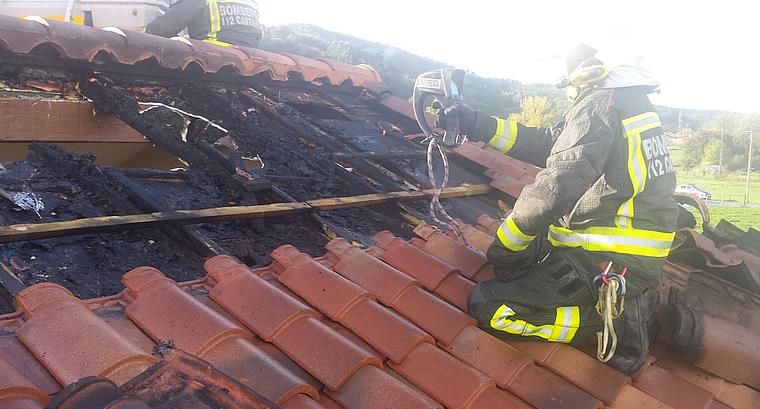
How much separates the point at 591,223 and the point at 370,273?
1124mm

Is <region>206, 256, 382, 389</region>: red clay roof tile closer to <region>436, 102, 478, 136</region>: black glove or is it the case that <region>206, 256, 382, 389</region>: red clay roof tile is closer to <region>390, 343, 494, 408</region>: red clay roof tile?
<region>390, 343, 494, 408</region>: red clay roof tile

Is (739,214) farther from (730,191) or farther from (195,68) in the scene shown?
(195,68)

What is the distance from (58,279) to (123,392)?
3.89 feet

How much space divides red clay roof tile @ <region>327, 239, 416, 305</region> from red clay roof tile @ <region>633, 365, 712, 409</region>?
117cm

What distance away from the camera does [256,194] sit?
3.39 meters

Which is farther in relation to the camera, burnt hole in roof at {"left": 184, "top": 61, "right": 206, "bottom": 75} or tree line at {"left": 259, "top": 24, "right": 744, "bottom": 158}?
tree line at {"left": 259, "top": 24, "right": 744, "bottom": 158}

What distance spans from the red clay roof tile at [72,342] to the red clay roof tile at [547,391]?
141 cm

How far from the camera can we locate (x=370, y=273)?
2.70 m

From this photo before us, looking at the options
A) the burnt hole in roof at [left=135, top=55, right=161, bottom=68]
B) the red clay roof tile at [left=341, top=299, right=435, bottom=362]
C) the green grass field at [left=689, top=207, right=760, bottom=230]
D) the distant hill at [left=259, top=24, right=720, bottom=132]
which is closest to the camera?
the red clay roof tile at [left=341, top=299, right=435, bottom=362]

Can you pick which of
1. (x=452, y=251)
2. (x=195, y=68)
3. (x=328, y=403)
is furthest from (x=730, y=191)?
(x=328, y=403)

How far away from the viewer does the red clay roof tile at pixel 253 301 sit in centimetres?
207

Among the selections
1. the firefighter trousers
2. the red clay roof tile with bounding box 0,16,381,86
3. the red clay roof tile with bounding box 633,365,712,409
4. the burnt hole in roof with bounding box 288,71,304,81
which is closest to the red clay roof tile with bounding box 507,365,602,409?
the firefighter trousers

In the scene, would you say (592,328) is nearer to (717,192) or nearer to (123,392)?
(123,392)

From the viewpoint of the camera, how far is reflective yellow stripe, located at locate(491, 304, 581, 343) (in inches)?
98.5
